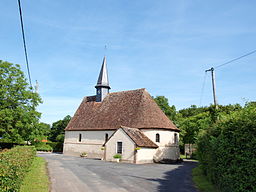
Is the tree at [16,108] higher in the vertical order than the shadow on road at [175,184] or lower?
higher

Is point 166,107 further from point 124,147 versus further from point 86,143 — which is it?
point 124,147

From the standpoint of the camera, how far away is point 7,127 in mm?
22875

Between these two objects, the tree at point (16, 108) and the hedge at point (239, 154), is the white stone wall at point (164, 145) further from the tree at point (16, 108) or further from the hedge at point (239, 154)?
the hedge at point (239, 154)

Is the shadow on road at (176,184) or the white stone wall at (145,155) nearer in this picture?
the shadow on road at (176,184)

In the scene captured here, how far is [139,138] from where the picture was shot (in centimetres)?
2686

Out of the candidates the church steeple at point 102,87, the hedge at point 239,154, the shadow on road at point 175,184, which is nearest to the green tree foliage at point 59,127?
the church steeple at point 102,87

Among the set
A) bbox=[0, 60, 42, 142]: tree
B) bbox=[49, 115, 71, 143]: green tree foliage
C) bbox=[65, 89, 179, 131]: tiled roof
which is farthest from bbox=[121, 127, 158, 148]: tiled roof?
bbox=[49, 115, 71, 143]: green tree foliage

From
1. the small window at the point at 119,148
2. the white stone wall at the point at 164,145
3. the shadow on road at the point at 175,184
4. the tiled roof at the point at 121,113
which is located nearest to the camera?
the shadow on road at the point at 175,184

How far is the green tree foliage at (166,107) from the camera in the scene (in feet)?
153

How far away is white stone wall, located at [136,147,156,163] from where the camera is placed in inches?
1005

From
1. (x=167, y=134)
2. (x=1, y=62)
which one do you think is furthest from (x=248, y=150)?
(x=1, y=62)

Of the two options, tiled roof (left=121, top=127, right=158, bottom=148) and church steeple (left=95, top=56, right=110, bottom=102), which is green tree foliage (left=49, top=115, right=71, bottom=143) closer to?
church steeple (left=95, top=56, right=110, bottom=102)

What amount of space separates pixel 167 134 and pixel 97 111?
12.6m

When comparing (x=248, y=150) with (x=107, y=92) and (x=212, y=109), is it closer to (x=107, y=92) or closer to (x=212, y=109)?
(x=212, y=109)
